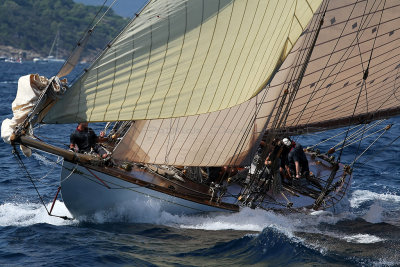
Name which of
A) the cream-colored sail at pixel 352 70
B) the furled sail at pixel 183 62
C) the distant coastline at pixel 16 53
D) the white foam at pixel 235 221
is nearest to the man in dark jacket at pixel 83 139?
the white foam at pixel 235 221

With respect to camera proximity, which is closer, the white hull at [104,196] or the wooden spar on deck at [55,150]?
the wooden spar on deck at [55,150]

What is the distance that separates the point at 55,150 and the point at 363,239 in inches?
318

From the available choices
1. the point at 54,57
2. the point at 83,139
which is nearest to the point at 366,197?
the point at 83,139

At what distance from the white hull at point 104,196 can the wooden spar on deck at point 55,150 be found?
0.87 feet

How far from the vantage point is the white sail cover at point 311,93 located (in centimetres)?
2003

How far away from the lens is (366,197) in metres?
25.2

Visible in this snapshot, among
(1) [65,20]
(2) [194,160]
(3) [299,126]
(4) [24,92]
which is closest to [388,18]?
(3) [299,126]

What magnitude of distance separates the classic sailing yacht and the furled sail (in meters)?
0.03

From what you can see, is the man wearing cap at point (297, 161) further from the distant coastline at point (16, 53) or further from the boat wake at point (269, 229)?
the distant coastline at point (16, 53)

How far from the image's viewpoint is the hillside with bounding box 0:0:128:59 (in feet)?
568

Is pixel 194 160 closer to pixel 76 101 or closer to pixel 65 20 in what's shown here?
pixel 76 101

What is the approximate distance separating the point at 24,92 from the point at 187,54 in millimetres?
4026

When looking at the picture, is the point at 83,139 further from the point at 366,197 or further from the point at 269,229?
the point at 366,197

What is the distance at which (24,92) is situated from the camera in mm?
17609
